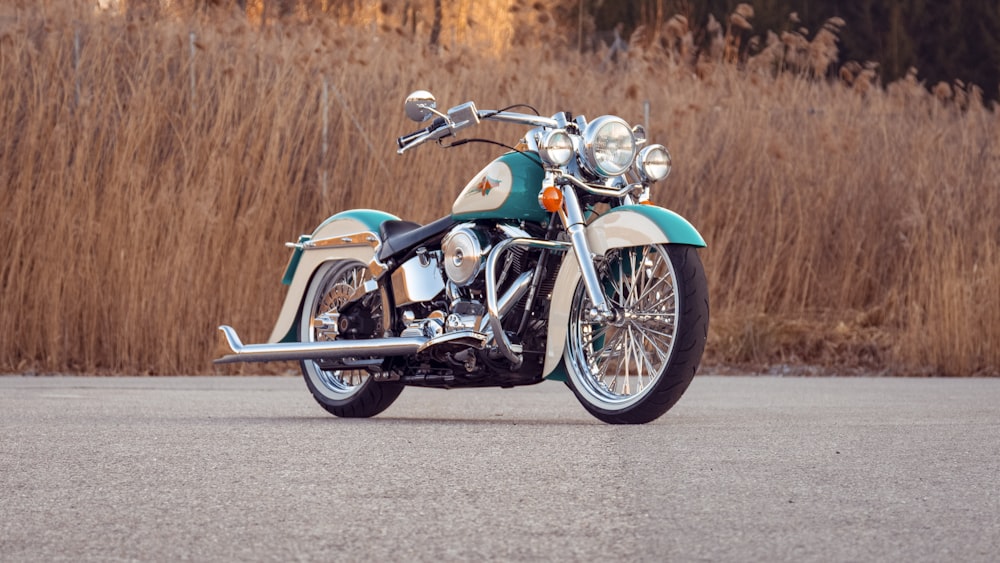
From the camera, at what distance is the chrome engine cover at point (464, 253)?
235 inches

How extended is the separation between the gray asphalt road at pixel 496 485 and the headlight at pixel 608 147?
37.6 inches

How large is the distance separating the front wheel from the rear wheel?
38.8 inches

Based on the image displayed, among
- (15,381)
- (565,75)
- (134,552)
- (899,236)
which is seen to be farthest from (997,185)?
(134,552)

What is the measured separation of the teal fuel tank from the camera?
235 inches

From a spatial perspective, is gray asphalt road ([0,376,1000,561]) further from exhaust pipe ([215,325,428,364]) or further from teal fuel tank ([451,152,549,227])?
teal fuel tank ([451,152,549,227])

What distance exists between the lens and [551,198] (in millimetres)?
5789

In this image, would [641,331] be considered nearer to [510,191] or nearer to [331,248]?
[510,191]

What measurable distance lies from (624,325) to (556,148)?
0.70 metres

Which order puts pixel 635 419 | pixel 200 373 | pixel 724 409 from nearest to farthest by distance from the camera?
pixel 635 419 → pixel 724 409 → pixel 200 373

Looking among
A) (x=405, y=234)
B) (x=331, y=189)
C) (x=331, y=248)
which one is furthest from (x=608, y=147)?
(x=331, y=189)

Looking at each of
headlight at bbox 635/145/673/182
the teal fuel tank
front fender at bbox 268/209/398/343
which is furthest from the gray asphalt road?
headlight at bbox 635/145/673/182

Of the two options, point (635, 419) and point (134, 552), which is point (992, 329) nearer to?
point (635, 419)

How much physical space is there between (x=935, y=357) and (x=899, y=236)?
169 centimetres

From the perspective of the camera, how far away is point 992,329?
10.7 m
